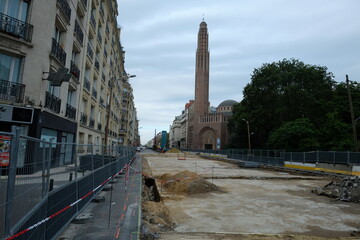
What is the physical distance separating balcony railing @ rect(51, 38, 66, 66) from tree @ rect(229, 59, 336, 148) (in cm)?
3640

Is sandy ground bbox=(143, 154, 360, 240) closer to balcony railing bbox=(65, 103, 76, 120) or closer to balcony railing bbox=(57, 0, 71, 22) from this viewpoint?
balcony railing bbox=(65, 103, 76, 120)

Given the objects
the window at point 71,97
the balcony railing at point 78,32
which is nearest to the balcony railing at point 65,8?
the balcony railing at point 78,32

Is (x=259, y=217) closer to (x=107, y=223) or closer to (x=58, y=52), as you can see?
(x=107, y=223)

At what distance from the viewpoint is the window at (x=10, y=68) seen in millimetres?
A: 11523

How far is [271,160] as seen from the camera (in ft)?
113

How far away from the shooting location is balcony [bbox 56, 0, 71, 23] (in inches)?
565

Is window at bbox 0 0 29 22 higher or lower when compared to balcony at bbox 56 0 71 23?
lower

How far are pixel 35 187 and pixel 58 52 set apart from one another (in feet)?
42.9

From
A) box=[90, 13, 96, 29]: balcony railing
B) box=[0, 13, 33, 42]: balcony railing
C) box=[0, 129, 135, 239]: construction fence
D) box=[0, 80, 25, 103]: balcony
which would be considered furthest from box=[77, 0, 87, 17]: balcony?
box=[0, 129, 135, 239]: construction fence

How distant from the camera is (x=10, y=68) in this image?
39.2 ft

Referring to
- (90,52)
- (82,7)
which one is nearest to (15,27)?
(82,7)

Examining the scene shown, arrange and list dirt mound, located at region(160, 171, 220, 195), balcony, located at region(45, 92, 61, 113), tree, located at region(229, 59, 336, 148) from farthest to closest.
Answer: tree, located at region(229, 59, 336, 148)
balcony, located at region(45, 92, 61, 113)
dirt mound, located at region(160, 171, 220, 195)

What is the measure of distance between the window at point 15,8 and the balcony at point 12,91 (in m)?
3.30

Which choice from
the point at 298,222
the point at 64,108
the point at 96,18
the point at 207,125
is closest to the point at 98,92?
the point at 96,18
